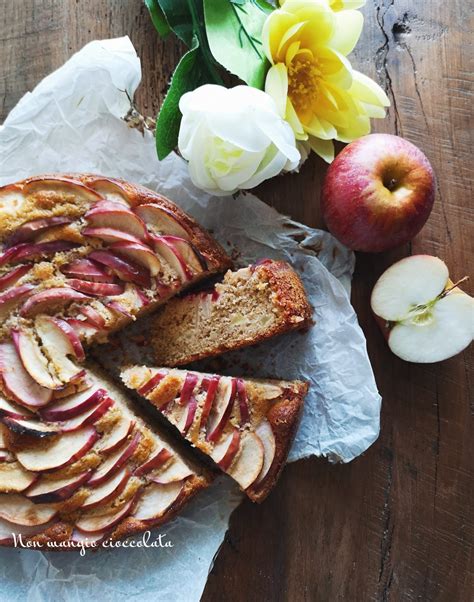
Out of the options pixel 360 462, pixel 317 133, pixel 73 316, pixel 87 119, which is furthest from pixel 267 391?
pixel 87 119

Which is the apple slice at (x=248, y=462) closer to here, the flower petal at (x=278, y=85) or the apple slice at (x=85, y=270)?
the apple slice at (x=85, y=270)

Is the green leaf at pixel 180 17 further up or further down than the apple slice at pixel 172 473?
further up

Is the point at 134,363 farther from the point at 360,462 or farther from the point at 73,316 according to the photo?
the point at 360,462

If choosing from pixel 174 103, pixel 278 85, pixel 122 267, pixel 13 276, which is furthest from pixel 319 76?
pixel 13 276

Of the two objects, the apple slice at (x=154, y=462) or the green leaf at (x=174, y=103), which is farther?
the green leaf at (x=174, y=103)

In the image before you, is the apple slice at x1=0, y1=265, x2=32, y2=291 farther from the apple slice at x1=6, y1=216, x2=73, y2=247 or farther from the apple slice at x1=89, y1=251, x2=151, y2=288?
the apple slice at x1=89, y1=251, x2=151, y2=288

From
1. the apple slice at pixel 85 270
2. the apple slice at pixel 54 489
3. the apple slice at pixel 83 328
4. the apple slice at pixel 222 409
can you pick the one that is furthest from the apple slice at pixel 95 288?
the apple slice at pixel 54 489
